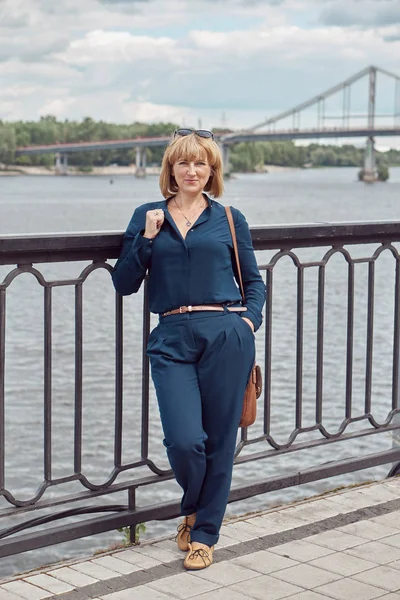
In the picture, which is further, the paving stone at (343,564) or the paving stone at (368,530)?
the paving stone at (368,530)

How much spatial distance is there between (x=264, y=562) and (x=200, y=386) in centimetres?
67

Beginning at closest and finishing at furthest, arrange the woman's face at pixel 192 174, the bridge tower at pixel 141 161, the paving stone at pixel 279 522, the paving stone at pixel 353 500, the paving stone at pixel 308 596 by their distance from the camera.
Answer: the paving stone at pixel 308 596 → the woman's face at pixel 192 174 → the paving stone at pixel 279 522 → the paving stone at pixel 353 500 → the bridge tower at pixel 141 161

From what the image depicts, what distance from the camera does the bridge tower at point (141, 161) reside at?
350 feet

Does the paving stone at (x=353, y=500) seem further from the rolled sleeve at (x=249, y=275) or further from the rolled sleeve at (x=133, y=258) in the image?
the rolled sleeve at (x=133, y=258)

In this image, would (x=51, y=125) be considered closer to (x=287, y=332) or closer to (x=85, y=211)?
(x=85, y=211)

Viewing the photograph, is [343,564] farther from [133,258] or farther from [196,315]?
[133,258]

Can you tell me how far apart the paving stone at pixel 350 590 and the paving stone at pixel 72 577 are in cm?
76

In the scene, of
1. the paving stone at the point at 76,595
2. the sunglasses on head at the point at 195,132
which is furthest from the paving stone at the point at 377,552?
the sunglasses on head at the point at 195,132

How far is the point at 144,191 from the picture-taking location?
3829 inches

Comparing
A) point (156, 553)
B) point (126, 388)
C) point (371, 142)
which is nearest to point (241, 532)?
point (156, 553)

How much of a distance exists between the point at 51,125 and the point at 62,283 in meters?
126

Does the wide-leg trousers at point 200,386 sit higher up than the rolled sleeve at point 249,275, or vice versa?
the rolled sleeve at point 249,275

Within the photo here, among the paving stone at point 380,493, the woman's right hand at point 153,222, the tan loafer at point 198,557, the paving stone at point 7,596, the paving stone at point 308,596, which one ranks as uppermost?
the woman's right hand at point 153,222

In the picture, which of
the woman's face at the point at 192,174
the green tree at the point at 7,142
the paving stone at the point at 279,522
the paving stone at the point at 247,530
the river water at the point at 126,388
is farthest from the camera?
the green tree at the point at 7,142
